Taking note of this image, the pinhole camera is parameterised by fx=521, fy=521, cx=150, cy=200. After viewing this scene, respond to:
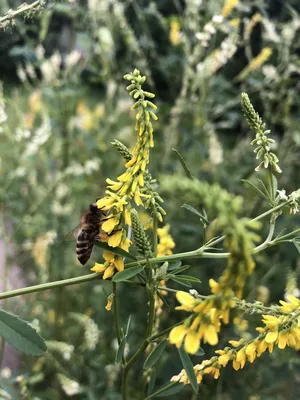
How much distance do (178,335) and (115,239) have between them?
12 cm

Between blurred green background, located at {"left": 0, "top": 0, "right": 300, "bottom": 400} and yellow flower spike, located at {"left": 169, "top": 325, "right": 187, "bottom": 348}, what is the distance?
609mm

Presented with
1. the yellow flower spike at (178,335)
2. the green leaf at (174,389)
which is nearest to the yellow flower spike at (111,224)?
the yellow flower spike at (178,335)

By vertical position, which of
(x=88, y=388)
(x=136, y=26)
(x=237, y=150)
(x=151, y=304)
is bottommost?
(x=88, y=388)

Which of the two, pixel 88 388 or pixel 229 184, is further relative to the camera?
pixel 229 184

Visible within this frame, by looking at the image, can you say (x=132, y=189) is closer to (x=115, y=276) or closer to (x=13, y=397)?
(x=115, y=276)

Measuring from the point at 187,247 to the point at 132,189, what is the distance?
859 millimetres

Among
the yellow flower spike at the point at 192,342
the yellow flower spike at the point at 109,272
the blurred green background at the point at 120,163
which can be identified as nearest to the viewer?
the yellow flower spike at the point at 192,342

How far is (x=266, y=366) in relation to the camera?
3.79ft

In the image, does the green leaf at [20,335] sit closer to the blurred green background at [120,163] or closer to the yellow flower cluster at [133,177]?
the yellow flower cluster at [133,177]

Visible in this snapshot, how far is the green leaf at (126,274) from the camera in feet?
1.47

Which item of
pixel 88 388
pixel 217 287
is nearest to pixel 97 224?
pixel 217 287

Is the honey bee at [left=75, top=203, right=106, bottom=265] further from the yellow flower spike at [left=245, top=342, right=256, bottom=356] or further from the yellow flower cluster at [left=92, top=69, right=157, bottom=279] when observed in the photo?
the yellow flower spike at [left=245, top=342, right=256, bottom=356]

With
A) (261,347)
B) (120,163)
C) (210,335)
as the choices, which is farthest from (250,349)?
(120,163)

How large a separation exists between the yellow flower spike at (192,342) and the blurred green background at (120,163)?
612 mm
